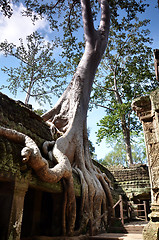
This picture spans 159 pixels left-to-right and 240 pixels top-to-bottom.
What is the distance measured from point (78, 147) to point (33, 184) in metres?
2.31

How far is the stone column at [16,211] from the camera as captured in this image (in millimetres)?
2607

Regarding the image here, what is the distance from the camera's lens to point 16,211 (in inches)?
108

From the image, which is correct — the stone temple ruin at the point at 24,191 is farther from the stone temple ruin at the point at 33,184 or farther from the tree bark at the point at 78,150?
the tree bark at the point at 78,150

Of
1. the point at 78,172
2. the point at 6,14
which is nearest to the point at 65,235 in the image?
the point at 78,172

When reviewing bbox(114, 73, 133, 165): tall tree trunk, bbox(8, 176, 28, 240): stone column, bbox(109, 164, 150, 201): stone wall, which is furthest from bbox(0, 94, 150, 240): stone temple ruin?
bbox(114, 73, 133, 165): tall tree trunk

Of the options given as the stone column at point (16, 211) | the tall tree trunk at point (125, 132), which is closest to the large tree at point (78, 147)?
the stone column at point (16, 211)

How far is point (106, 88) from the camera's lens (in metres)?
13.9

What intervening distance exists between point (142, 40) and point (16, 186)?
43.7 feet

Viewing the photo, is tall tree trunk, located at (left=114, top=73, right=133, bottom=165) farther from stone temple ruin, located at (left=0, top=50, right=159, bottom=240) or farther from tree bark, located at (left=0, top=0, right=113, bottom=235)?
stone temple ruin, located at (left=0, top=50, right=159, bottom=240)

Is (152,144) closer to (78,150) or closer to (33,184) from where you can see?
(33,184)

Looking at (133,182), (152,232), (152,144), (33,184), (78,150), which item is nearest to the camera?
(152,232)

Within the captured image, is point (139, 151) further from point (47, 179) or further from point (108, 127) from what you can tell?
point (47, 179)

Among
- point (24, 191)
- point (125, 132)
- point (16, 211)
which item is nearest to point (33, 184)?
point (24, 191)

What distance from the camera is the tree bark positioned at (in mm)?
3453
